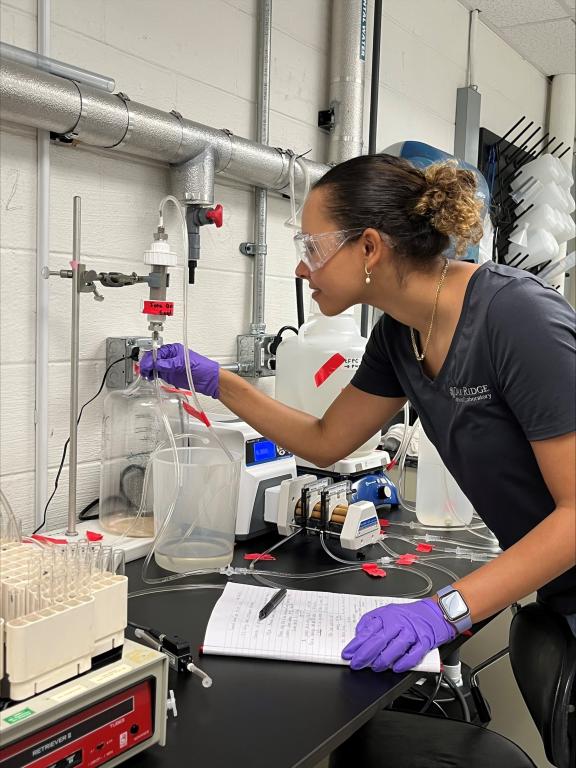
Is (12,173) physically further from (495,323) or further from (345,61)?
(345,61)

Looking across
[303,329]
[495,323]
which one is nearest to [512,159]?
[303,329]

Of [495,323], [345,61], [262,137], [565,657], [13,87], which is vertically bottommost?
[565,657]

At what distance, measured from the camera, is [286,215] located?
7.65ft

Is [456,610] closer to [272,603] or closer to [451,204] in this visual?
[272,603]

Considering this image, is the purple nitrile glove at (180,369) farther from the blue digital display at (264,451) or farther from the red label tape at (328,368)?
the red label tape at (328,368)

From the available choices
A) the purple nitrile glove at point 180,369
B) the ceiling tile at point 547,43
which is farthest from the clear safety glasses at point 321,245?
the ceiling tile at point 547,43

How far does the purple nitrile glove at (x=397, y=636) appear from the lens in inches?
43.7

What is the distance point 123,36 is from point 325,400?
1.07 metres

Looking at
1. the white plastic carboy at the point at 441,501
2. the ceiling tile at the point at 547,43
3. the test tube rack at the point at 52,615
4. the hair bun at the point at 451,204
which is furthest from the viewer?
the ceiling tile at the point at 547,43

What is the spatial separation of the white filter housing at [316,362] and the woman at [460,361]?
1.64 feet

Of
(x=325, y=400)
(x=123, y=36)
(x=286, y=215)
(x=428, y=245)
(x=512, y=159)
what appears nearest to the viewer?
(x=428, y=245)

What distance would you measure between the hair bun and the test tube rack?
84 cm

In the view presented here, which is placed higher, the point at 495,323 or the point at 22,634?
the point at 495,323

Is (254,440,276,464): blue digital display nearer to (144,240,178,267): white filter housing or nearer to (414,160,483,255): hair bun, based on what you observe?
(144,240,178,267): white filter housing
